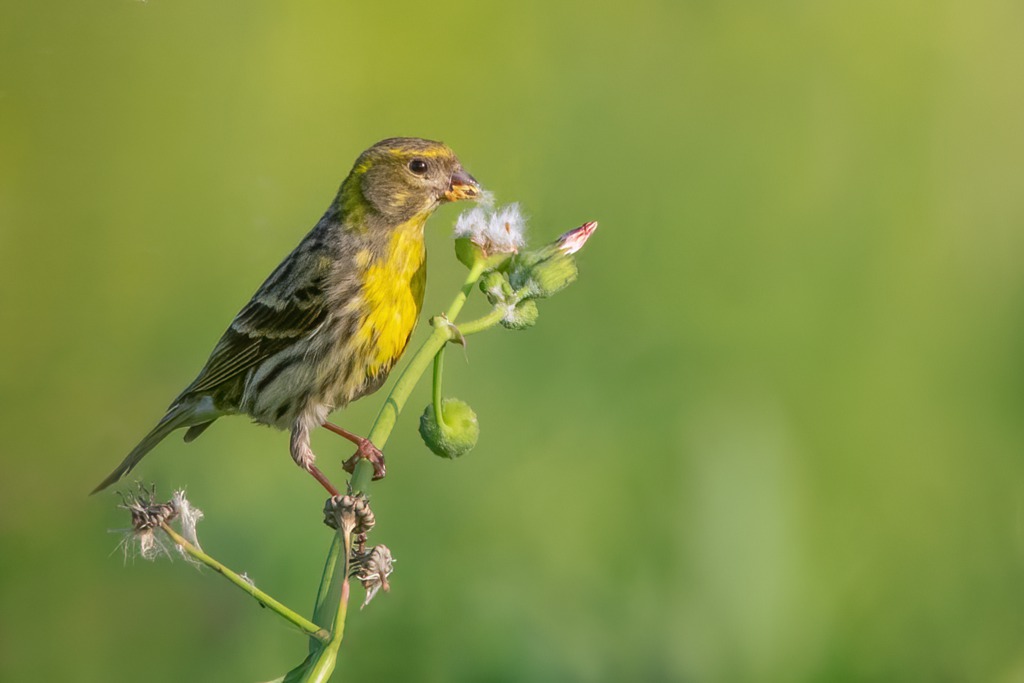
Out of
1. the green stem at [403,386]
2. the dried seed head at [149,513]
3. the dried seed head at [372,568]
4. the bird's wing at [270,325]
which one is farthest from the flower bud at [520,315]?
the bird's wing at [270,325]

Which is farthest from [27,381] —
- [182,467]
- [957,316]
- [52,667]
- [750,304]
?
[957,316]

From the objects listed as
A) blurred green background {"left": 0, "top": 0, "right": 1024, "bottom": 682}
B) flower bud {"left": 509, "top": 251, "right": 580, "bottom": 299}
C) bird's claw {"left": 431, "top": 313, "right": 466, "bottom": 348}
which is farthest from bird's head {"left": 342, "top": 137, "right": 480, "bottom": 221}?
bird's claw {"left": 431, "top": 313, "right": 466, "bottom": 348}

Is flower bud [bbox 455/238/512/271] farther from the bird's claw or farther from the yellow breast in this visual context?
the yellow breast

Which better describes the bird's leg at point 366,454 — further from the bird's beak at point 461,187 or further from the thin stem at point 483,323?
the bird's beak at point 461,187

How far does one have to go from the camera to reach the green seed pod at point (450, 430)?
2.03 metres

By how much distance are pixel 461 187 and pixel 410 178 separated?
135 mm

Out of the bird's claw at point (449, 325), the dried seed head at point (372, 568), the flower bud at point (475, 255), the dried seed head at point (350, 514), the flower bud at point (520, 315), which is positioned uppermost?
the flower bud at point (475, 255)

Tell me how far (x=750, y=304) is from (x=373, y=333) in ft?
5.49

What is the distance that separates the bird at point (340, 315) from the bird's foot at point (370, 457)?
1.1 inches

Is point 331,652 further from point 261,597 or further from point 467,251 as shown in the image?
point 467,251

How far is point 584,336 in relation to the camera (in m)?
3.90

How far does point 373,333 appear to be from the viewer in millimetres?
2943

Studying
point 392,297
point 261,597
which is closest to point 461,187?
point 392,297

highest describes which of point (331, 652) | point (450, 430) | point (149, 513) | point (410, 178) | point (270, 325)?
point (410, 178)
